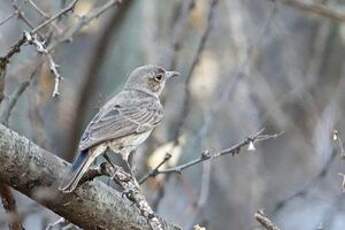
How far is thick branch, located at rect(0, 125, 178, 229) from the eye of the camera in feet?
12.1

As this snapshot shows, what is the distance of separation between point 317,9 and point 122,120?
2694 mm

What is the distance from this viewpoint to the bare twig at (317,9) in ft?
23.9

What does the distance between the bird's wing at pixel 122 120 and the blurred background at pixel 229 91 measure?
3.98ft

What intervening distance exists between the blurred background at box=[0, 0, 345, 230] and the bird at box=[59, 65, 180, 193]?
0.63 meters

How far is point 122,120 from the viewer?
5.04 meters

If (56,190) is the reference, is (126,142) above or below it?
above

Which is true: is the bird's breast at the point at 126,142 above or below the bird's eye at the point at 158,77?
below

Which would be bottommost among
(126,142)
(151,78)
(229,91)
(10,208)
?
(10,208)

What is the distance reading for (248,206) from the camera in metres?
8.62

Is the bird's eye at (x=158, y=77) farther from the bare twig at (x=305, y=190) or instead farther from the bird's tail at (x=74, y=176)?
the bird's tail at (x=74, y=176)

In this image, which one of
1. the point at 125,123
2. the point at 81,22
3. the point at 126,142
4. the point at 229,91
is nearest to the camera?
the point at 126,142

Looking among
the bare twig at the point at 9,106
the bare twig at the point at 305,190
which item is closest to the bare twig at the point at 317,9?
the bare twig at the point at 305,190

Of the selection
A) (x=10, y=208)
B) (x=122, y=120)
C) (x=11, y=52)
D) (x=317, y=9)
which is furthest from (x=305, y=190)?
(x=11, y=52)

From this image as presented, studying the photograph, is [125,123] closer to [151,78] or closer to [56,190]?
[151,78]
